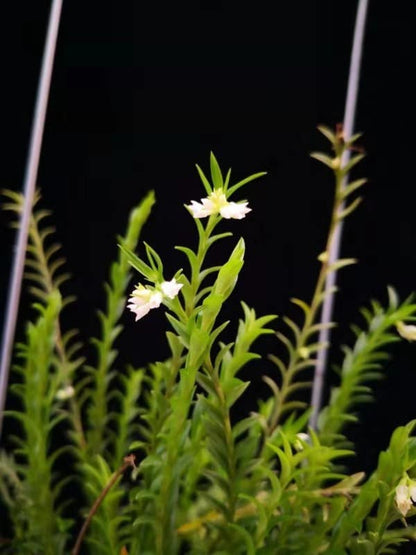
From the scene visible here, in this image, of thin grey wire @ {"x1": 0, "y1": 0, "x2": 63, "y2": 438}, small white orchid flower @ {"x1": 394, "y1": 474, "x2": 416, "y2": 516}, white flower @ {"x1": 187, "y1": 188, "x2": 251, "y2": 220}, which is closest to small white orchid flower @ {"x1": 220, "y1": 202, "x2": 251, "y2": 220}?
white flower @ {"x1": 187, "y1": 188, "x2": 251, "y2": 220}

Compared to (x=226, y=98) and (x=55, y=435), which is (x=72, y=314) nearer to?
(x=55, y=435)

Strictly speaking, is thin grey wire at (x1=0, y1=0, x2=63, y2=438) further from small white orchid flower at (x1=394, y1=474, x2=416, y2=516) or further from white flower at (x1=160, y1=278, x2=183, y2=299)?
small white orchid flower at (x1=394, y1=474, x2=416, y2=516)

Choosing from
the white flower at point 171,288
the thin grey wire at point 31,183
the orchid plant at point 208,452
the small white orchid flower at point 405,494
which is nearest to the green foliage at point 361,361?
the orchid plant at point 208,452

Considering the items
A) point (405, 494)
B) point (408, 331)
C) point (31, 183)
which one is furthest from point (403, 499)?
point (31, 183)

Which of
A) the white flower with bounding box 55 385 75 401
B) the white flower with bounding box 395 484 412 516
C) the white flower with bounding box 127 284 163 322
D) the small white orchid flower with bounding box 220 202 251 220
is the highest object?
the small white orchid flower with bounding box 220 202 251 220

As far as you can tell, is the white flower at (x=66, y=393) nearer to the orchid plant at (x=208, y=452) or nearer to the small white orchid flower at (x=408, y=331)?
the orchid plant at (x=208, y=452)

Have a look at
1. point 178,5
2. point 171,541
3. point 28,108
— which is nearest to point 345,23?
point 178,5
